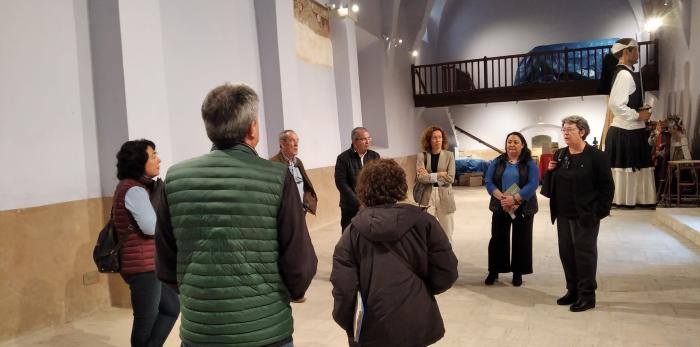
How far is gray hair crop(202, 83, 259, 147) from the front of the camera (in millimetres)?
1673

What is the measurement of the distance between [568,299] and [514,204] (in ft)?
2.78

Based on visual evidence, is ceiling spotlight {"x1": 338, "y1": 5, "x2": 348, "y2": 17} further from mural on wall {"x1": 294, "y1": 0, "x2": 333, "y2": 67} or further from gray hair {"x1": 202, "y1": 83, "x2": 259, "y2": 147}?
gray hair {"x1": 202, "y1": 83, "x2": 259, "y2": 147}

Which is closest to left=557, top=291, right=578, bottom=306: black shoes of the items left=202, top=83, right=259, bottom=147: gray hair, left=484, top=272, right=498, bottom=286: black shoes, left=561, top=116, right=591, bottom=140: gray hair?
left=484, top=272, right=498, bottom=286: black shoes

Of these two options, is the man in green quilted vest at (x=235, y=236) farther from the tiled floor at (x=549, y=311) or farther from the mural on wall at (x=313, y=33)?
the mural on wall at (x=313, y=33)

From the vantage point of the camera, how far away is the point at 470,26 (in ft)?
58.8

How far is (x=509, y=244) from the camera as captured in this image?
456 cm

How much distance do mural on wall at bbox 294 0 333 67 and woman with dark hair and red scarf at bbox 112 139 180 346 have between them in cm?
595

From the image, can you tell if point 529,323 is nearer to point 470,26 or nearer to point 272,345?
point 272,345

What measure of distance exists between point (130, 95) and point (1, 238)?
1.45 m

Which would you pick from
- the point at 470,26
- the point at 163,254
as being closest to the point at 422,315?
the point at 163,254

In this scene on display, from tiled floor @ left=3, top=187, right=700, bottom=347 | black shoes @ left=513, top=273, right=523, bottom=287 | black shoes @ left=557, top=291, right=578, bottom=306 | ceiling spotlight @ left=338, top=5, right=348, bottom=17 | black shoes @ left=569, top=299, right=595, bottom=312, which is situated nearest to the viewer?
tiled floor @ left=3, top=187, right=700, bottom=347

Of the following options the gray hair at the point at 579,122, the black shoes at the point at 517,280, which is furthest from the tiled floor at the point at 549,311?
the gray hair at the point at 579,122

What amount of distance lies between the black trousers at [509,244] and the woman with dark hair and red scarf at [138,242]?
286 centimetres

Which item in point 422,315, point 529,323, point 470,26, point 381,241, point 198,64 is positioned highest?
point 470,26
